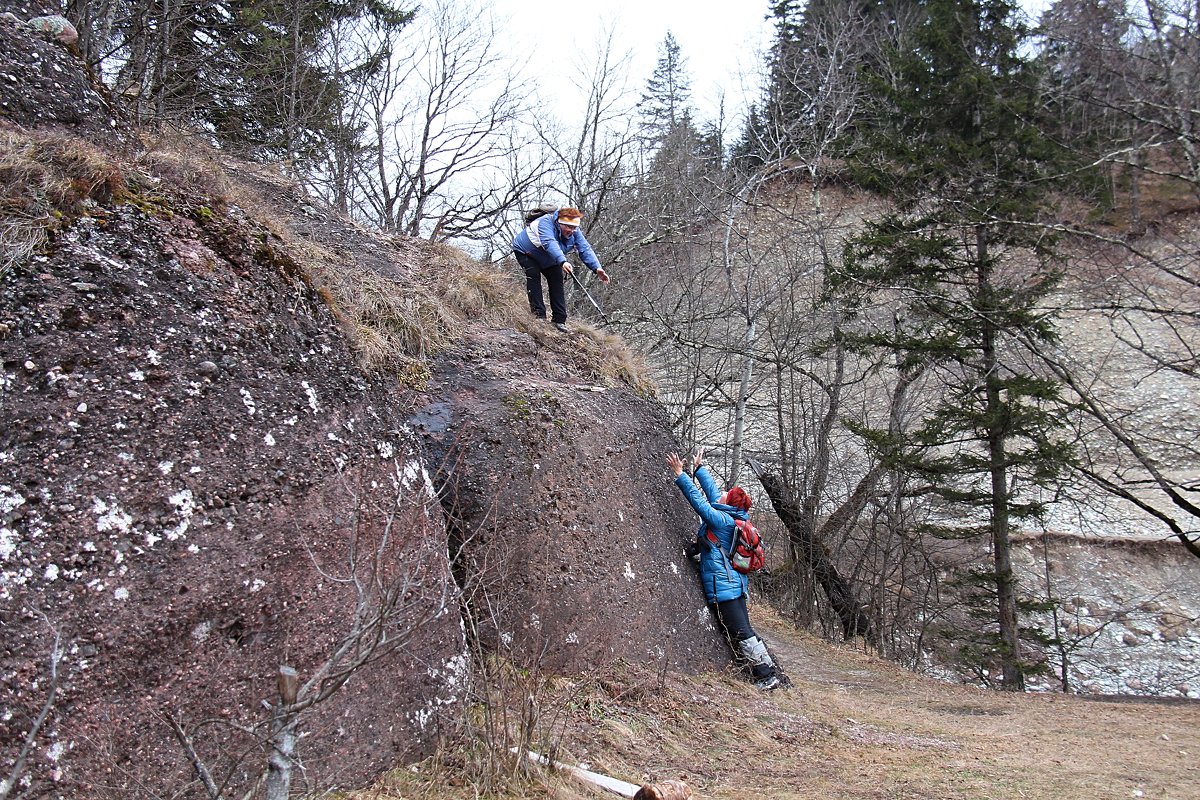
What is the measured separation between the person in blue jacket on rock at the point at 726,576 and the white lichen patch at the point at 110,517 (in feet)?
17.3

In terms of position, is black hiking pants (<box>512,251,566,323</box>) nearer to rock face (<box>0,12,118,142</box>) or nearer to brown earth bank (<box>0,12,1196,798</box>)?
brown earth bank (<box>0,12,1196,798</box>)

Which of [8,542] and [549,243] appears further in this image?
[549,243]

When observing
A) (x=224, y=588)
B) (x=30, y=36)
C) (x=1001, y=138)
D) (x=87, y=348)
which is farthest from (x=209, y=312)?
(x=1001, y=138)

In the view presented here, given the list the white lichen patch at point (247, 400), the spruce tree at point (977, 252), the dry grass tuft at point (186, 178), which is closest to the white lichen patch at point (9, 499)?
the white lichen patch at point (247, 400)

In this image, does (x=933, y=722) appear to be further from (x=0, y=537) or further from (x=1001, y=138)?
(x=1001, y=138)

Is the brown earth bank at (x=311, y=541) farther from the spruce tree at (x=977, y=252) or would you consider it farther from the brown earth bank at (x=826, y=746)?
the spruce tree at (x=977, y=252)

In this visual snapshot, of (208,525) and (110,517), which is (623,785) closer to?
(208,525)

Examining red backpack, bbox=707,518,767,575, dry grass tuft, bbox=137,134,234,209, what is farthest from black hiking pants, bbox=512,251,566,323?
dry grass tuft, bbox=137,134,234,209

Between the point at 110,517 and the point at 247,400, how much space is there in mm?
970

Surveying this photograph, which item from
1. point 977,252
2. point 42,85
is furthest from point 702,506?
point 977,252

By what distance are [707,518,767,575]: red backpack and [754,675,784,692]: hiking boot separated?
40.6 inches

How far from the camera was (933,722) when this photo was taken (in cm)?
791

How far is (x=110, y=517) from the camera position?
3652mm

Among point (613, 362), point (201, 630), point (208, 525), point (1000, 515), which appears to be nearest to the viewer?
point (201, 630)
